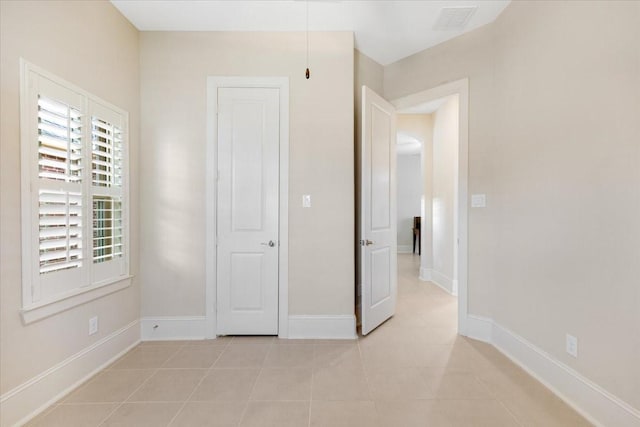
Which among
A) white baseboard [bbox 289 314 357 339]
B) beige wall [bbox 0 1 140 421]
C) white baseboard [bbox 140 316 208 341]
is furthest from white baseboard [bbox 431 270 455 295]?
beige wall [bbox 0 1 140 421]

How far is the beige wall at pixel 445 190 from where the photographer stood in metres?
4.20

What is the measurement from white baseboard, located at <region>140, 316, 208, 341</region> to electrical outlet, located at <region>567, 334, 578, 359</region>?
9.17ft

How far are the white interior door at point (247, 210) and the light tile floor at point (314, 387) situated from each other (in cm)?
26

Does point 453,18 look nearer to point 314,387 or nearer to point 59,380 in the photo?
point 314,387

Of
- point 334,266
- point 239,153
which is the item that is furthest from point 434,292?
point 239,153

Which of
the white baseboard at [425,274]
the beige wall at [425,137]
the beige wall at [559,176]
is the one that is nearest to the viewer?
the beige wall at [559,176]

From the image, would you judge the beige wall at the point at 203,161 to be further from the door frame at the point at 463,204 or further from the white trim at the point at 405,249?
the white trim at the point at 405,249

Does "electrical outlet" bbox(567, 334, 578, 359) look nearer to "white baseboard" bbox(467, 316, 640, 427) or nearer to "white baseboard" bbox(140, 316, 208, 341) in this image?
"white baseboard" bbox(467, 316, 640, 427)

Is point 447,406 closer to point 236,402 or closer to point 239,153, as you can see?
point 236,402

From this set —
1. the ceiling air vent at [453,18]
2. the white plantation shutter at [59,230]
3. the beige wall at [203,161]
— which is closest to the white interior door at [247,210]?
the beige wall at [203,161]

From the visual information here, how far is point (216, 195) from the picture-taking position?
2.73m

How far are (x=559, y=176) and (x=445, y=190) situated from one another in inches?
101

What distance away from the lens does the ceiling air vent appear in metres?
2.43

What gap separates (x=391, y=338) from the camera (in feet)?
8.88
